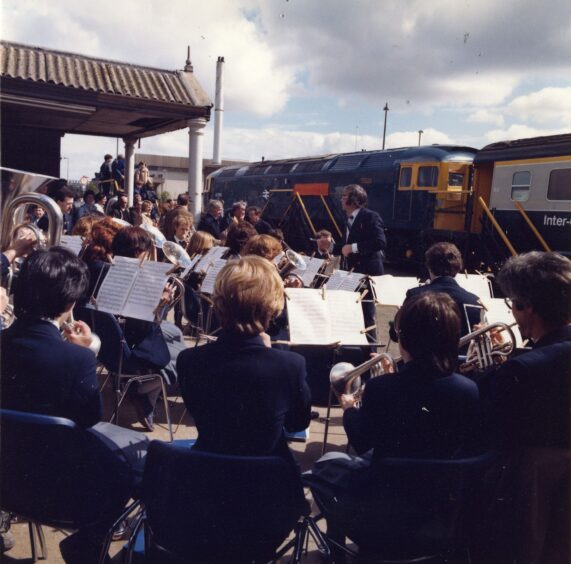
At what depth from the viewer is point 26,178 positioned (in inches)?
130

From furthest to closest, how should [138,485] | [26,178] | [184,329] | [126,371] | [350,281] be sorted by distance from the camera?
1. [184,329]
2. [350,281]
3. [126,371]
4. [26,178]
5. [138,485]

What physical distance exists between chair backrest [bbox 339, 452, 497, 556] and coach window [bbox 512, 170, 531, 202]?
12.0 m

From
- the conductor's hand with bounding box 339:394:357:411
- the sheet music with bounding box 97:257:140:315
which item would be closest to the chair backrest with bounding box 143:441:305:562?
the conductor's hand with bounding box 339:394:357:411

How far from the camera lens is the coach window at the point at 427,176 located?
15398 millimetres

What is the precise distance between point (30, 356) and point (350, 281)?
2.80 metres

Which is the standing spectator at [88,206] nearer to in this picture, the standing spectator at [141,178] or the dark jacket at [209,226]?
the standing spectator at [141,178]

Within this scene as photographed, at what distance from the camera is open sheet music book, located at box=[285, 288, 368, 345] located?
344cm

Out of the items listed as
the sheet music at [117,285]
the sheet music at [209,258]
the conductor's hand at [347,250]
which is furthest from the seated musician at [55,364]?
the conductor's hand at [347,250]

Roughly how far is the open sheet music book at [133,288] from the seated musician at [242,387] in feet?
4.91

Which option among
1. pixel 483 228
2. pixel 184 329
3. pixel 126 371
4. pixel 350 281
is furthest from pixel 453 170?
pixel 126 371

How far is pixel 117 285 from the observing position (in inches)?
148

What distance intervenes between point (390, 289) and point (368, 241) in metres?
1.38

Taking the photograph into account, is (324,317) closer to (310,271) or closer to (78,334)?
(78,334)

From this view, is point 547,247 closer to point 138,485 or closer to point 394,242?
point 394,242
